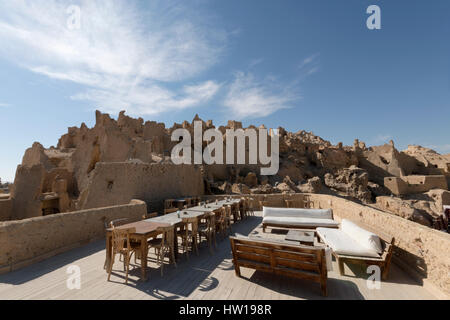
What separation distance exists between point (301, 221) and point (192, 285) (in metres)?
4.18

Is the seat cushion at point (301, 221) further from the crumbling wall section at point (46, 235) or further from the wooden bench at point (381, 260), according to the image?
the crumbling wall section at point (46, 235)

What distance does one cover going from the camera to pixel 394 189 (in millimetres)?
23891

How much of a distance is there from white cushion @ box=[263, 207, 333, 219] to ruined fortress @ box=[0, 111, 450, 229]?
19.6ft

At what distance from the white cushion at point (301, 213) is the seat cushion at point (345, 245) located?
199 centimetres

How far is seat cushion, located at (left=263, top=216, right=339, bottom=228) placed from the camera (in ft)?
20.4

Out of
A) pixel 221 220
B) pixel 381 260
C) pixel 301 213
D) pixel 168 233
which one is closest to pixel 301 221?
pixel 301 213

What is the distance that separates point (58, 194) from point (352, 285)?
23992mm

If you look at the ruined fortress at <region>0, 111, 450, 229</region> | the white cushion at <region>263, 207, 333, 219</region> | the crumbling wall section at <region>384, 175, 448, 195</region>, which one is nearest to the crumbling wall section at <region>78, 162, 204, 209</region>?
the ruined fortress at <region>0, 111, 450, 229</region>

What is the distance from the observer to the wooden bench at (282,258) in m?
3.10

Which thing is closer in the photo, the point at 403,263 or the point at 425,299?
the point at 425,299

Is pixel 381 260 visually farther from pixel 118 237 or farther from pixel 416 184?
pixel 416 184

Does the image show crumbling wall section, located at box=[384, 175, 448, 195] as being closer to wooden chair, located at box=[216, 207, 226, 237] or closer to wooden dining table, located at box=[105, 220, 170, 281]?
wooden chair, located at box=[216, 207, 226, 237]
